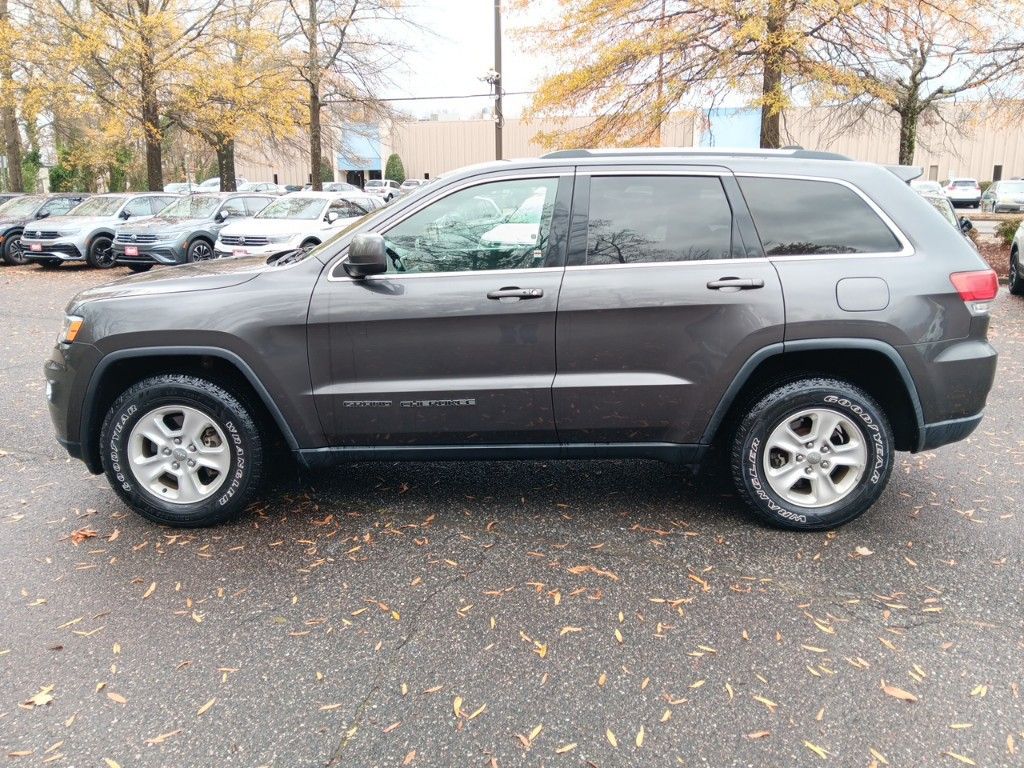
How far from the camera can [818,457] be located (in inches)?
158

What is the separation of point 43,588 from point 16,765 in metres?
1.26

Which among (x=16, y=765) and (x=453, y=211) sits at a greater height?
(x=453, y=211)

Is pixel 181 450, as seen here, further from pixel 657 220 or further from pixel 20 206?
pixel 20 206

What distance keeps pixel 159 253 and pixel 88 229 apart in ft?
9.87

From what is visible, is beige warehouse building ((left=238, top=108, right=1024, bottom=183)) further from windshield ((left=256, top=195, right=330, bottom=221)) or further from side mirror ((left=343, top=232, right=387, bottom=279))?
side mirror ((left=343, top=232, right=387, bottom=279))

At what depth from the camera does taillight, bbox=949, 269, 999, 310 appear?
12.6ft

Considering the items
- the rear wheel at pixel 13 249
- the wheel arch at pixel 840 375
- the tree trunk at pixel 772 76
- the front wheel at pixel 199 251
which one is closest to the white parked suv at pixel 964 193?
the tree trunk at pixel 772 76

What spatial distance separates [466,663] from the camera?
2.97 m

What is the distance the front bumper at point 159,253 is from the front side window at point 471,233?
42.9ft

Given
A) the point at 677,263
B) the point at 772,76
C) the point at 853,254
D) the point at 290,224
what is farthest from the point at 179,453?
the point at 772,76

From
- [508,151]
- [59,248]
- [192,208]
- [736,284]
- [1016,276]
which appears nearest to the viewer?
[736,284]

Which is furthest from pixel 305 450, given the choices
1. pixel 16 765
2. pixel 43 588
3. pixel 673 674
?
pixel 673 674

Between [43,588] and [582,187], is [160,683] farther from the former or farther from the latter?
[582,187]

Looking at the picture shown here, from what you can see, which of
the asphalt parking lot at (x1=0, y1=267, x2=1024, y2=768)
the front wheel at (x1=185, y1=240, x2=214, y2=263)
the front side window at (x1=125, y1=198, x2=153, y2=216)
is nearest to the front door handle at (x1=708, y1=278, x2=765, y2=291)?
the asphalt parking lot at (x1=0, y1=267, x2=1024, y2=768)
